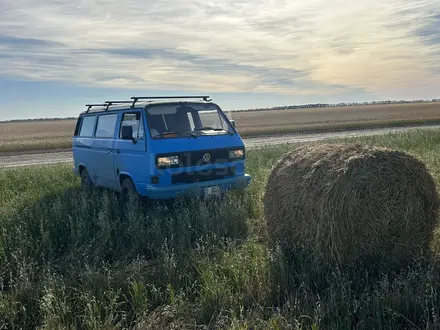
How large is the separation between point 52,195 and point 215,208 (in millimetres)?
4175

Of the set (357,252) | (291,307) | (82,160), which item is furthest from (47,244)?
(82,160)

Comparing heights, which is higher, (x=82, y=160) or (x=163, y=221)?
(x=82, y=160)

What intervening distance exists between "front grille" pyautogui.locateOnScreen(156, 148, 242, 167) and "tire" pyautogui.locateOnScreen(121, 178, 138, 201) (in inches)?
38.6

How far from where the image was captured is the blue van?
7402 millimetres

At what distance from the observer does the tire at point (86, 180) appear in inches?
395

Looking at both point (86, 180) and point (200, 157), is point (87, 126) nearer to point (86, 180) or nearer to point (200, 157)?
point (86, 180)

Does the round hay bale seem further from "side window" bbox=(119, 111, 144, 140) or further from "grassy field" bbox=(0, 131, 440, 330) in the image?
"side window" bbox=(119, 111, 144, 140)

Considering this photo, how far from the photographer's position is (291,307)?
3.83m

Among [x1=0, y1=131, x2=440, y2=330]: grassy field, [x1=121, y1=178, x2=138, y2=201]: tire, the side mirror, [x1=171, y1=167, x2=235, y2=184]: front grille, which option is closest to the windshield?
the side mirror

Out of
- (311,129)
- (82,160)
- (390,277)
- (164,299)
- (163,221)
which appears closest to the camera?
(164,299)

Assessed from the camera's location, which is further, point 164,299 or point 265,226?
point 265,226

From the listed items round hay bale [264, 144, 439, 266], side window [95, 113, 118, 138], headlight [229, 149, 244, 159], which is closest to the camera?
round hay bale [264, 144, 439, 266]

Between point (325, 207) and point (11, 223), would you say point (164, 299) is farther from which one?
point (11, 223)

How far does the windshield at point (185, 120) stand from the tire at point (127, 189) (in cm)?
107
